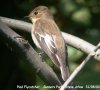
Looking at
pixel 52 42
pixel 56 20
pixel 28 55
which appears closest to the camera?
pixel 28 55

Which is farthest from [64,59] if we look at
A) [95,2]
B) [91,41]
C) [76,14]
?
[95,2]

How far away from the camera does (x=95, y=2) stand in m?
5.81

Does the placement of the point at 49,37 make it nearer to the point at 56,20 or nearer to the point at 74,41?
the point at 56,20

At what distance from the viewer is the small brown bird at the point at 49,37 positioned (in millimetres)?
4781

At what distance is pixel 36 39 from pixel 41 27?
Answer: 31cm

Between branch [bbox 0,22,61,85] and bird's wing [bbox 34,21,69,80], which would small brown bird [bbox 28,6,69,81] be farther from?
branch [bbox 0,22,61,85]

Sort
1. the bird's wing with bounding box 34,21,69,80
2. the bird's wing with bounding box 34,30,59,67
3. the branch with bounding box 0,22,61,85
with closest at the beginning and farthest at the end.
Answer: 1. the branch with bounding box 0,22,61,85
2. the bird's wing with bounding box 34,21,69,80
3. the bird's wing with bounding box 34,30,59,67

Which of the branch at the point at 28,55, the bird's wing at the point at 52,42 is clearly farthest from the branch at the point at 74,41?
the branch at the point at 28,55

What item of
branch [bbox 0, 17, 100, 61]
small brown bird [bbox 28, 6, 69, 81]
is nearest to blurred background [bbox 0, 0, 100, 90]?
small brown bird [bbox 28, 6, 69, 81]

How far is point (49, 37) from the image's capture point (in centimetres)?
556

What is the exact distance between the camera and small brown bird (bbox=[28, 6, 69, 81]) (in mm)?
4781

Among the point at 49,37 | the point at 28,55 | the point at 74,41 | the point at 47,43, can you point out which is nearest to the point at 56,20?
the point at 49,37

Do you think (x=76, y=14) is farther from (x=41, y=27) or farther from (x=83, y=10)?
(x=41, y=27)

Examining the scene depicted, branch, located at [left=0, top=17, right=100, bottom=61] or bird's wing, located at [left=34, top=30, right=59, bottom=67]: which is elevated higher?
branch, located at [left=0, top=17, right=100, bottom=61]
